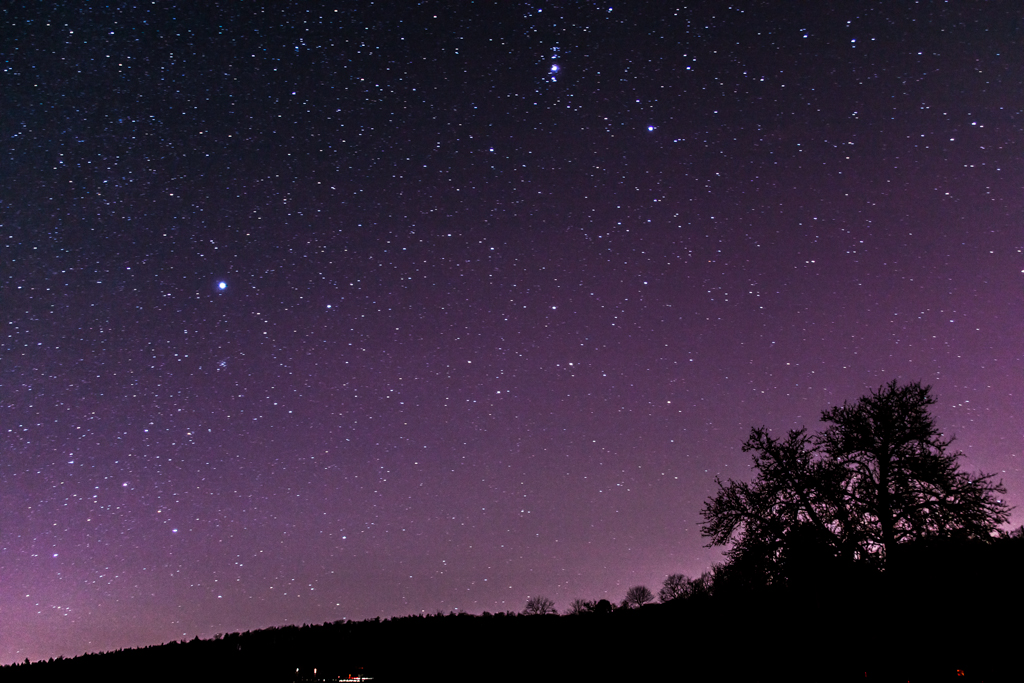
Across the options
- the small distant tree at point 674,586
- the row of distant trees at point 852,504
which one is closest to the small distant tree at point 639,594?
the small distant tree at point 674,586

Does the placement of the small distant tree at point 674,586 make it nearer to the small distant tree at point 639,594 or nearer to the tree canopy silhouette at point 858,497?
the small distant tree at point 639,594

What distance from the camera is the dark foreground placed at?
15188mm

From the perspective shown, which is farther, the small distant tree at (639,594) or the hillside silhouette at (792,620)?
the small distant tree at (639,594)

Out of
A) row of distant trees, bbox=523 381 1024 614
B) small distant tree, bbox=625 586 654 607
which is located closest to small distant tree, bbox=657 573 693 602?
small distant tree, bbox=625 586 654 607

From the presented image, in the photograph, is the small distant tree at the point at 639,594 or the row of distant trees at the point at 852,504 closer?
the row of distant trees at the point at 852,504

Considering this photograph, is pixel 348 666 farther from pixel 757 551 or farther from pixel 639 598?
pixel 639 598

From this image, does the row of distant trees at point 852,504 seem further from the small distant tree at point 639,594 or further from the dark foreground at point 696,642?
the small distant tree at point 639,594

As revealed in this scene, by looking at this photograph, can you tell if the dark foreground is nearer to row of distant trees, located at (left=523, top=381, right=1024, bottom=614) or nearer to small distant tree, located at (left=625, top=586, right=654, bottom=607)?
row of distant trees, located at (left=523, top=381, right=1024, bottom=614)

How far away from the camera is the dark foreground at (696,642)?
1519cm

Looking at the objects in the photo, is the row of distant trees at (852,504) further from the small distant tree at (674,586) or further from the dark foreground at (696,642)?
the small distant tree at (674,586)

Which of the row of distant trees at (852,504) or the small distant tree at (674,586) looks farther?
the small distant tree at (674,586)

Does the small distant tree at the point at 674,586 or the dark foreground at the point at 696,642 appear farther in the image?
the small distant tree at the point at 674,586

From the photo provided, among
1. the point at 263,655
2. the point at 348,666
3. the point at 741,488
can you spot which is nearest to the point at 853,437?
the point at 741,488

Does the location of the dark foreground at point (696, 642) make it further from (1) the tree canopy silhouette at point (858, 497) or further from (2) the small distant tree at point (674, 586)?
(2) the small distant tree at point (674, 586)
